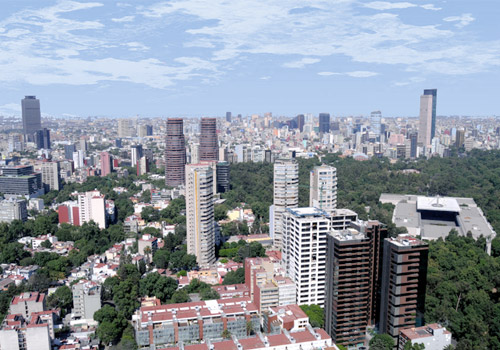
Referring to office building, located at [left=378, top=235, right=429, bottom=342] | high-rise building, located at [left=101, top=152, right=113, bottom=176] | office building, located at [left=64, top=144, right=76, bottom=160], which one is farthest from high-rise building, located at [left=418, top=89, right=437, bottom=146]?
office building, located at [left=378, top=235, right=429, bottom=342]

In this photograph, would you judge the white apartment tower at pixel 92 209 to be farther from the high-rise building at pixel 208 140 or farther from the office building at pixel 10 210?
the high-rise building at pixel 208 140

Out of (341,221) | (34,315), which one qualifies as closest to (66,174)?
(34,315)

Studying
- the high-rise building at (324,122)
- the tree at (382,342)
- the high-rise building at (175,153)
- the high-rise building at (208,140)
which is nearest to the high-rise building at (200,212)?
the tree at (382,342)

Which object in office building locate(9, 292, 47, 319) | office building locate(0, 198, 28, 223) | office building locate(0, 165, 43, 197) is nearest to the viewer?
office building locate(9, 292, 47, 319)

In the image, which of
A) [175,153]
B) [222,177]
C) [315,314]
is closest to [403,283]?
[315,314]

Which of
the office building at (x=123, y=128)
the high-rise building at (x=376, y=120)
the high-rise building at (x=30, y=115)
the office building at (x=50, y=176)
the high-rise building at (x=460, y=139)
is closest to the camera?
the office building at (x=50, y=176)

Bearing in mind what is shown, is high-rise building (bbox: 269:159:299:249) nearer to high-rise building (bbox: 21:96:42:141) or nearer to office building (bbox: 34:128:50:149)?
office building (bbox: 34:128:50:149)
